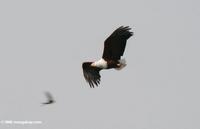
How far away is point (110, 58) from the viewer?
33.9 m

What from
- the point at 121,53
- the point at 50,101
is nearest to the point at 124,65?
the point at 121,53

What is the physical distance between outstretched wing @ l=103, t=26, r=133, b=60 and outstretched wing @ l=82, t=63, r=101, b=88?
→ 22.3 inches

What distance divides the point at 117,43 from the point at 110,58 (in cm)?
55

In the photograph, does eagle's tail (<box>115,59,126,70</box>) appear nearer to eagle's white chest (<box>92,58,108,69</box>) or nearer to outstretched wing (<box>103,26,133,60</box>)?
outstretched wing (<box>103,26,133,60</box>)

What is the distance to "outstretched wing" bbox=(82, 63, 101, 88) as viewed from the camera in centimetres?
3403

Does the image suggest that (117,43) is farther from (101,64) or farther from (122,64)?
(101,64)

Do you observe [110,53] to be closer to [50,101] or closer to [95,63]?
[95,63]

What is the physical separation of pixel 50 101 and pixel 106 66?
498 centimetres

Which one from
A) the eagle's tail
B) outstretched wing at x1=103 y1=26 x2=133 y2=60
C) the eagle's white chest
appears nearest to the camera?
outstretched wing at x1=103 y1=26 x2=133 y2=60

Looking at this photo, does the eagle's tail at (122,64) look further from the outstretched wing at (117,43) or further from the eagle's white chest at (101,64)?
the eagle's white chest at (101,64)

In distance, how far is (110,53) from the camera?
33.8m

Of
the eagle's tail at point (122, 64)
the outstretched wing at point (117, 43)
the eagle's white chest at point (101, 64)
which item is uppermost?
the outstretched wing at point (117, 43)

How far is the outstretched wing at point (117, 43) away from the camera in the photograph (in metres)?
33.4

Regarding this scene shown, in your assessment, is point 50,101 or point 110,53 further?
point 50,101
